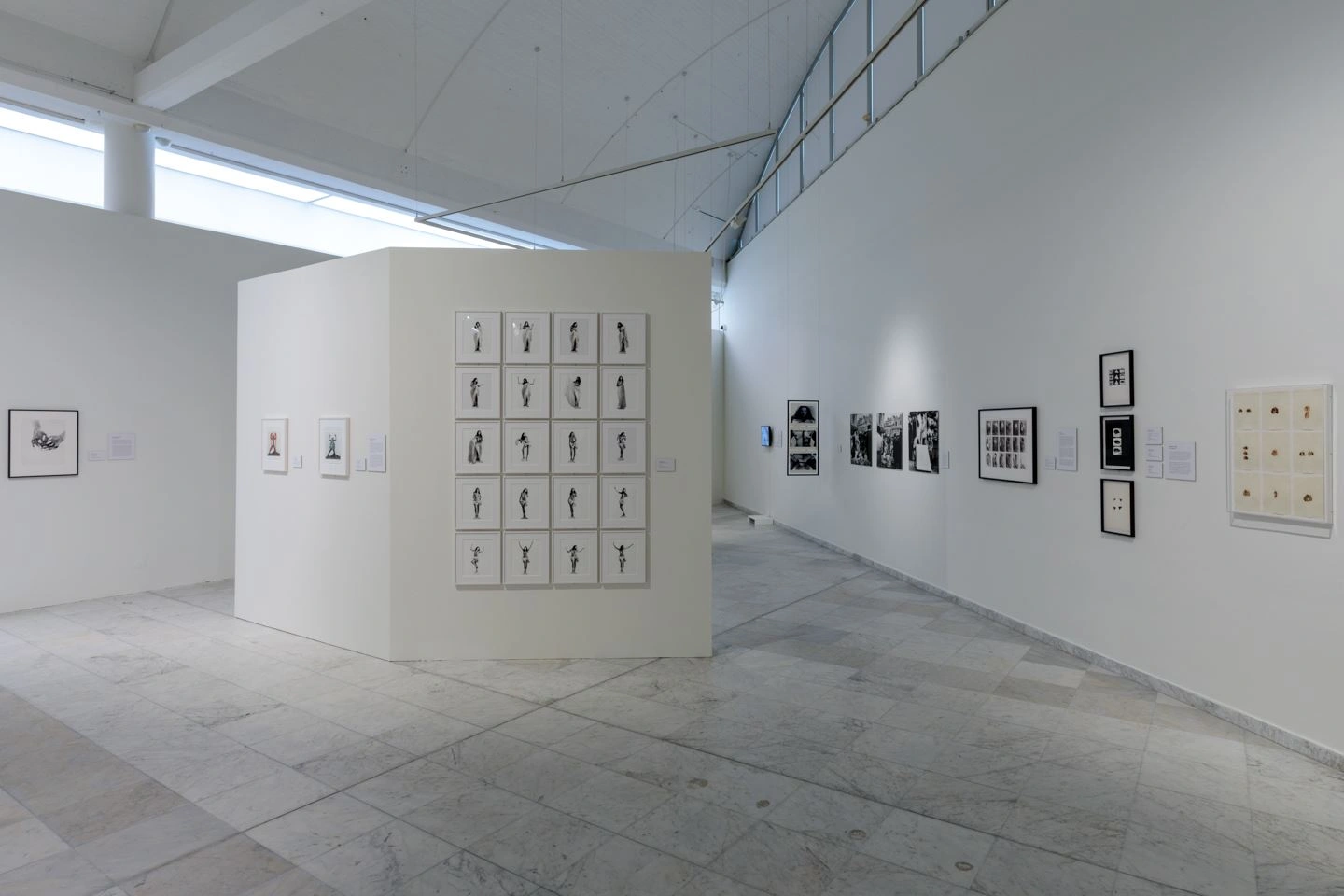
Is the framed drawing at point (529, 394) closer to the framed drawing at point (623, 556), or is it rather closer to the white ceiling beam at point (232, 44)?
the framed drawing at point (623, 556)

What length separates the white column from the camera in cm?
1016

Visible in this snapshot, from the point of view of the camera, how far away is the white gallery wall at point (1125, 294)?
506 cm

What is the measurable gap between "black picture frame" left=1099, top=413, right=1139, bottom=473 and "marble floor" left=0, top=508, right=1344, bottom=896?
1.84 m

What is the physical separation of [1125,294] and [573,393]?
487 centimetres

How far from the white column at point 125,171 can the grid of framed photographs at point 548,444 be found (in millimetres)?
6484

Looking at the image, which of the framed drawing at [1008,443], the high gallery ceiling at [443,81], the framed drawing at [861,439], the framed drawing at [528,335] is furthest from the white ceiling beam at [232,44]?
the framed drawing at [861,439]

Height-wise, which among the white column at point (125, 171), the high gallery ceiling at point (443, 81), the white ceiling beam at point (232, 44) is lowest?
the white column at point (125, 171)

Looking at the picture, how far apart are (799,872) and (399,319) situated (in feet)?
18.5

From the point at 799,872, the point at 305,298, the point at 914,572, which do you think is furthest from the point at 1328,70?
the point at 305,298

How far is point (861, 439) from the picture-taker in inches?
490

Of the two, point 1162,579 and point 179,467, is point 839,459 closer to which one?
point 1162,579

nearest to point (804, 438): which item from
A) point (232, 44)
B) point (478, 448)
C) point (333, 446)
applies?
point (478, 448)

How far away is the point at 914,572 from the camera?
1055cm

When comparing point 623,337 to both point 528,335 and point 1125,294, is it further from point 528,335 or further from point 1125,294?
point 1125,294
